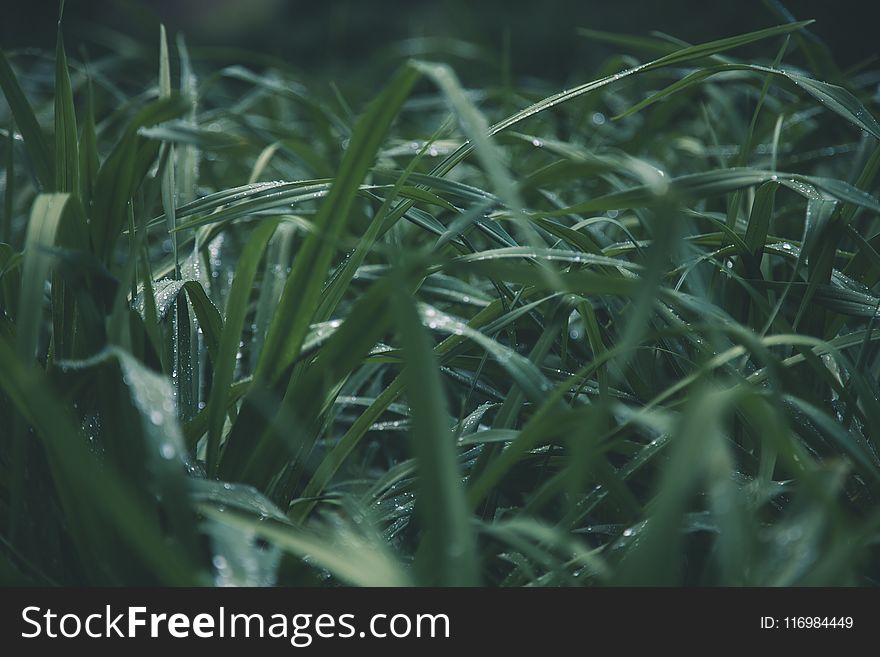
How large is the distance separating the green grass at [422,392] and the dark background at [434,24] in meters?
1.14

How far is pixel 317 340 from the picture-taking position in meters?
0.47

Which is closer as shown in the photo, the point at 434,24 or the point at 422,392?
the point at 422,392

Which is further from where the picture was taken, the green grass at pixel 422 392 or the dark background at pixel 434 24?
the dark background at pixel 434 24

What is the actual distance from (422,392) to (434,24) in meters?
2.96

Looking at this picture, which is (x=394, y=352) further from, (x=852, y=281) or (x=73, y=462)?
(x=852, y=281)

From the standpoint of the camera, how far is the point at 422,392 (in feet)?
1.13

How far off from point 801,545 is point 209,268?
54cm

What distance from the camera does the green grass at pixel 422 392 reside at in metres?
0.34

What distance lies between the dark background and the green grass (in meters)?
1.14

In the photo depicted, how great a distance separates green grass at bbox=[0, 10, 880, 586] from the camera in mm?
341

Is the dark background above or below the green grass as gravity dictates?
above

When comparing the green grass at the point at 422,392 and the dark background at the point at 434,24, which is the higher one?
the dark background at the point at 434,24

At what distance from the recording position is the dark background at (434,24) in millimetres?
2148

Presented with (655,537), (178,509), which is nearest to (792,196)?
(655,537)
